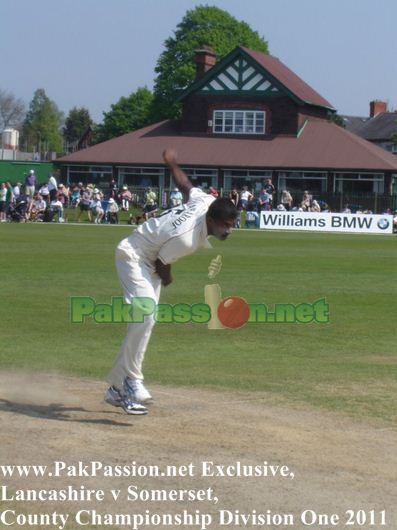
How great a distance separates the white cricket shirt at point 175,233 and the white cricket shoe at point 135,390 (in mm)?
1006

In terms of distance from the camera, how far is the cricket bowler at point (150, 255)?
27.4 ft

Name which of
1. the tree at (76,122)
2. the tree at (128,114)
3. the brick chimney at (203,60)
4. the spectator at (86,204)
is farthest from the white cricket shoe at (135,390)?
the tree at (76,122)

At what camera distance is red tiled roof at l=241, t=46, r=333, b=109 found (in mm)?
68875

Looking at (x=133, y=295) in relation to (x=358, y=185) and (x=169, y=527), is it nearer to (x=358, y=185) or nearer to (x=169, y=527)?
(x=169, y=527)

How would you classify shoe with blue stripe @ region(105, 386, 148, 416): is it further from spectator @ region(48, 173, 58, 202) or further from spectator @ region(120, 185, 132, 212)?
spectator @ region(120, 185, 132, 212)

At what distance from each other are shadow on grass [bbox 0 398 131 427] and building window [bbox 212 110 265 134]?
61392 millimetres

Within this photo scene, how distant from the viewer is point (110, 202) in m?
51.2

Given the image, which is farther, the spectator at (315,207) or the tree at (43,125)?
the tree at (43,125)

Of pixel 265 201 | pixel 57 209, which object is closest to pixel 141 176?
pixel 265 201

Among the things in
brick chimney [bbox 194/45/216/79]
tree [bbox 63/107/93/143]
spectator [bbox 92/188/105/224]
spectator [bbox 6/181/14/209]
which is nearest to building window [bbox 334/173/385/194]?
brick chimney [bbox 194/45/216/79]

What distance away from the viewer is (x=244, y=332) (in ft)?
48.5

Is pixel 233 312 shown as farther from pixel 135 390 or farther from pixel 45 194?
pixel 45 194

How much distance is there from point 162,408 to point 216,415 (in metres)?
0.55

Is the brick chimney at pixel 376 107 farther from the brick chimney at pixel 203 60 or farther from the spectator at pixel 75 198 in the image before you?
the spectator at pixel 75 198
